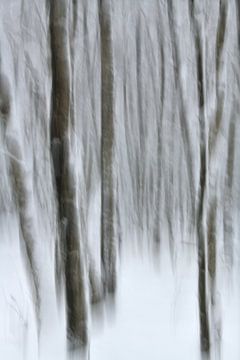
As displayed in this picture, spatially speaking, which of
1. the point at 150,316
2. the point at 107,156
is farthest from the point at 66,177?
the point at 150,316

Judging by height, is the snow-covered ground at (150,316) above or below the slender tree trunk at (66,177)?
below

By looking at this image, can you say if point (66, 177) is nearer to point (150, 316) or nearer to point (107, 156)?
point (107, 156)

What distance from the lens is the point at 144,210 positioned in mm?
1557

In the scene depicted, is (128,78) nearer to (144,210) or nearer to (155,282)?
(144,210)

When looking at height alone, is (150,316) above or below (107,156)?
below

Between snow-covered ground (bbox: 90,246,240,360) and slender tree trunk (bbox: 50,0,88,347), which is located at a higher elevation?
slender tree trunk (bbox: 50,0,88,347)

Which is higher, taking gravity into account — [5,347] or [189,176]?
[189,176]

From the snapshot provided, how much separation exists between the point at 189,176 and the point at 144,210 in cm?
16

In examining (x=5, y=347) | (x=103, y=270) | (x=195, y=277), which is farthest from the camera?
(x=195, y=277)

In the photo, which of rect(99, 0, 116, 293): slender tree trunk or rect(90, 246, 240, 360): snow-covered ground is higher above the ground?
rect(99, 0, 116, 293): slender tree trunk

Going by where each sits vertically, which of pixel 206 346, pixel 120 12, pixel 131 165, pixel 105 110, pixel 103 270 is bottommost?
pixel 206 346

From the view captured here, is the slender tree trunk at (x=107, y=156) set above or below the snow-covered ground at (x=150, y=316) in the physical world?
above

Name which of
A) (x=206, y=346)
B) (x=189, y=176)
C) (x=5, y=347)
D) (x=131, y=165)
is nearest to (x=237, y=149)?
(x=189, y=176)

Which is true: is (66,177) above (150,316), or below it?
above
